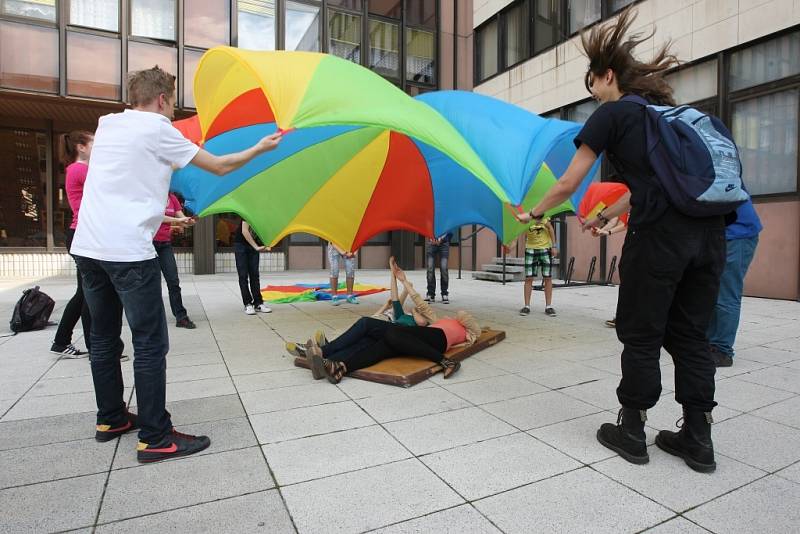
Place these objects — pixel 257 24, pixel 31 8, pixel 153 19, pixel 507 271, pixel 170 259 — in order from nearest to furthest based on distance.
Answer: pixel 170 259 < pixel 31 8 < pixel 507 271 < pixel 153 19 < pixel 257 24

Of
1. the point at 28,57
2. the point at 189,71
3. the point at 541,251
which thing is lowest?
the point at 541,251

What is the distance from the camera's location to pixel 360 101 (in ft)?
12.9

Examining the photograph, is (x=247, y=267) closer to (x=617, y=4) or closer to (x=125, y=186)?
(x=125, y=186)

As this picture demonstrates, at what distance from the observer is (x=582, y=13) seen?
506 inches

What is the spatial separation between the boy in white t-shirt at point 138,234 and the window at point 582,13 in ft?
41.1

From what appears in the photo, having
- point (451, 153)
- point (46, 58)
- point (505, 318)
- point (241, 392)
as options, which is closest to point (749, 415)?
point (451, 153)

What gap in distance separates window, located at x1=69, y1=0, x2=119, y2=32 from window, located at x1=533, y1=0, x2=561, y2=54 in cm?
1120

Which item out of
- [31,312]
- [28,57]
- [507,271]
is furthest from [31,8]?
[507,271]

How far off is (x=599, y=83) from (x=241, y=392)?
3139mm

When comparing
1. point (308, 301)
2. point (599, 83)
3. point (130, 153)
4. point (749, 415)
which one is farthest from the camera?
point (308, 301)

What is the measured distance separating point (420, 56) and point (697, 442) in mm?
17411

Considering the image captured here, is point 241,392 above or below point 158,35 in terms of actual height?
below

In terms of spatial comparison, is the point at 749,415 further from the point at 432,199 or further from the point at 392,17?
the point at 392,17

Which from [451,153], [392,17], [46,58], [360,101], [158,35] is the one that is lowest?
[451,153]
